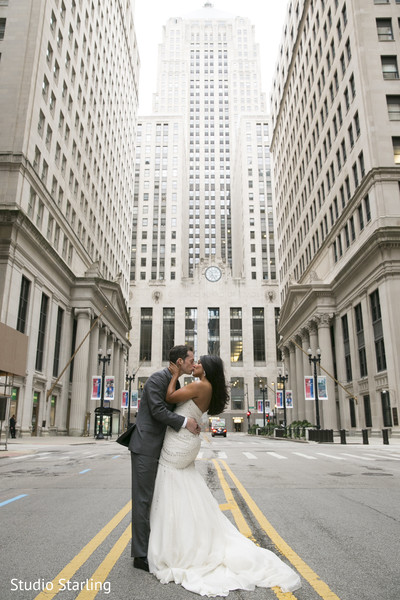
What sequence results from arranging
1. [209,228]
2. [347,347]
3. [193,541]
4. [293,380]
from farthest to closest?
[209,228] → [293,380] → [347,347] → [193,541]

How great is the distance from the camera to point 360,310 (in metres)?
44.0

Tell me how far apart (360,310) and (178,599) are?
43.1m

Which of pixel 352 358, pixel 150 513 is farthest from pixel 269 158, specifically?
pixel 150 513

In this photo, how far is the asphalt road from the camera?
3.99 meters

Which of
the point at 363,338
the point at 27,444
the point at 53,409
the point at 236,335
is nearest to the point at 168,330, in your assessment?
the point at 236,335

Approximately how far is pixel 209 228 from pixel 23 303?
365ft

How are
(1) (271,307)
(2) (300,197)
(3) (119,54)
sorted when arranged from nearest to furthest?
(2) (300,197), (3) (119,54), (1) (271,307)

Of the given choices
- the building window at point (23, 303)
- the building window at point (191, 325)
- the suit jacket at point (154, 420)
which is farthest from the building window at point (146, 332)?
the suit jacket at point (154, 420)

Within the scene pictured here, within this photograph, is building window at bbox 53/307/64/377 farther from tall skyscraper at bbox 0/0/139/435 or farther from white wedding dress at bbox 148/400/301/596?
white wedding dress at bbox 148/400/301/596

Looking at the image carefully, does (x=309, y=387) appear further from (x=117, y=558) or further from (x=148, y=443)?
(x=148, y=443)

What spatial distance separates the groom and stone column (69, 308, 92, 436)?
41.2 m

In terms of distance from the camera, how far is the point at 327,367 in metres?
49.7

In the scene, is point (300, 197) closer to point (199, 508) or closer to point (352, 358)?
point (352, 358)

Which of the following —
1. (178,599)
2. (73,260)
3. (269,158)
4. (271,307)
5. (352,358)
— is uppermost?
(269,158)
